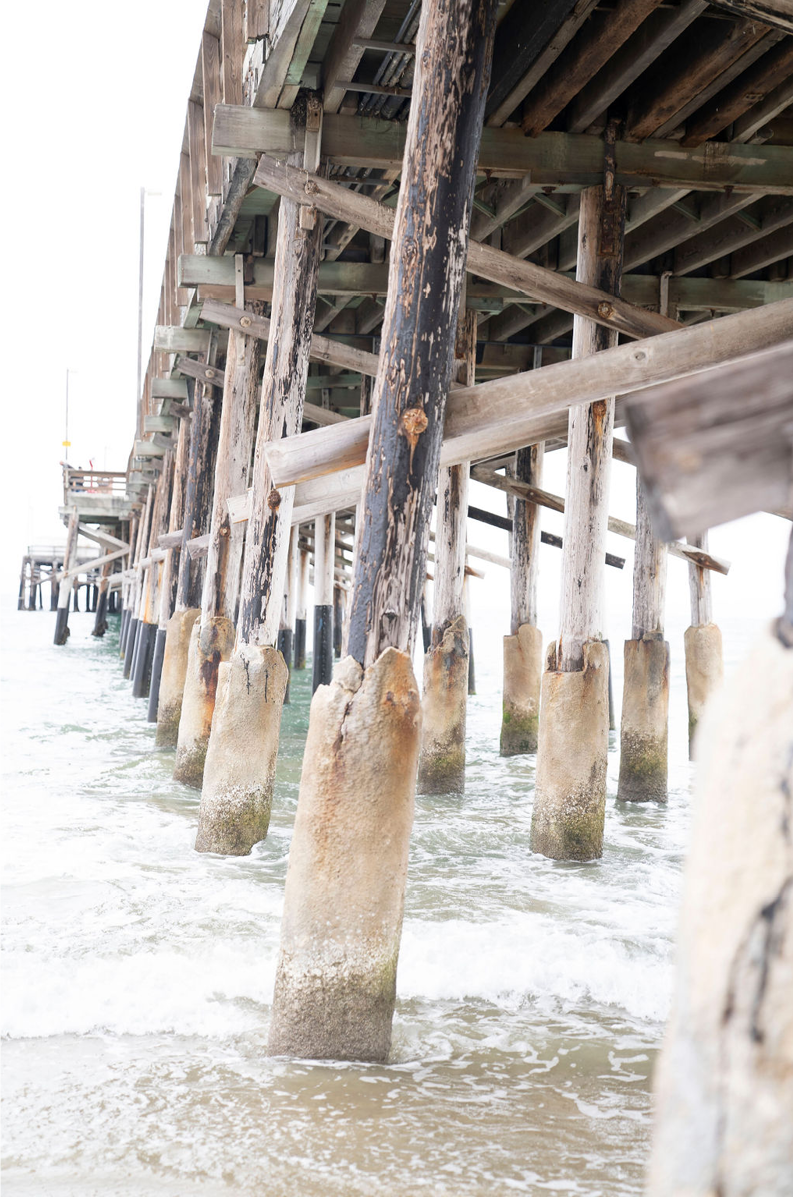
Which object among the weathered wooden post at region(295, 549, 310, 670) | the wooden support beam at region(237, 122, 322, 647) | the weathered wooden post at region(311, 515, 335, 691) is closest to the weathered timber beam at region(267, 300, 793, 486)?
the wooden support beam at region(237, 122, 322, 647)

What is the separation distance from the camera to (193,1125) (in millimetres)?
2426

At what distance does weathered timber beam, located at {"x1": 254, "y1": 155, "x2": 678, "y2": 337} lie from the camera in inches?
189

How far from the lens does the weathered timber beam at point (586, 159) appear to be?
5270mm

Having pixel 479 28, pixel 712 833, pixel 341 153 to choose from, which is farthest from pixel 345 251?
pixel 712 833

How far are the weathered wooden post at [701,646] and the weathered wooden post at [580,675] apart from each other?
333 centimetres

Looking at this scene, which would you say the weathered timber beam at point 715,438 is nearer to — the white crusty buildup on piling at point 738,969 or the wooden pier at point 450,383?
the wooden pier at point 450,383

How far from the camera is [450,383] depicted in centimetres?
298

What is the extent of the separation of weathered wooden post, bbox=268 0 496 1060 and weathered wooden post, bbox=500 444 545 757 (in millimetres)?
5681

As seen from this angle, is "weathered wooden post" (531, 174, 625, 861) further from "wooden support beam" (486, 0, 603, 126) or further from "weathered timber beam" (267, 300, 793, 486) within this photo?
"weathered timber beam" (267, 300, 793, 486)


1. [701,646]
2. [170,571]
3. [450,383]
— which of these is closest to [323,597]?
[170,571]

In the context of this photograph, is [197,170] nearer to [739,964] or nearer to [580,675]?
[580,675]

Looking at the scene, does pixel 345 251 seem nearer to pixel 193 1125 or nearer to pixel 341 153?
pixel 341 153

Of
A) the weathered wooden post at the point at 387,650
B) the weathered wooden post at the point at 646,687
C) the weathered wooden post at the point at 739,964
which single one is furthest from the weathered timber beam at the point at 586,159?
the weathered wooden post at the point at 739,964

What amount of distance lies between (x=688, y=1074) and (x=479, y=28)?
2.97 metres
